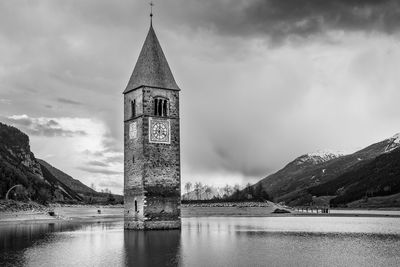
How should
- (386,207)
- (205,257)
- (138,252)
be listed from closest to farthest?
1. (205,257)
2. (138,252)
3. (386,207)

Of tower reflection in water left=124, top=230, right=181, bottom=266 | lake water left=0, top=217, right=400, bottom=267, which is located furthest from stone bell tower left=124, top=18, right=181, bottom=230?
lake water left=0, top=217, right=400, bottom=267

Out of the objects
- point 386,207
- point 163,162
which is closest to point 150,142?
point 163,162

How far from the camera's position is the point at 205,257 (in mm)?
34844

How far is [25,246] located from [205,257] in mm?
16526

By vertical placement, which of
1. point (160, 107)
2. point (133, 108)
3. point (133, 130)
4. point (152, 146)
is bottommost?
point (152, 146)

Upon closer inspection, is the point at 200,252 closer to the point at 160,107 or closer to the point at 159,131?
the point at 159,131

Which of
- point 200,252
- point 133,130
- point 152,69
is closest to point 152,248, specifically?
point 200,252

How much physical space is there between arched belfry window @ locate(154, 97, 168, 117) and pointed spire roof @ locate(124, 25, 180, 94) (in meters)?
1.50

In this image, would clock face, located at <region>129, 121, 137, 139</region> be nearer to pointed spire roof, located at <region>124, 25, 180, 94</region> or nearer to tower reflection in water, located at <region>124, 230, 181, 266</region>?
pointed spire roof, located at <region>124, 25, 180, 94</region>

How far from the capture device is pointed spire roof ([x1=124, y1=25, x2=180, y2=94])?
60.7 meters

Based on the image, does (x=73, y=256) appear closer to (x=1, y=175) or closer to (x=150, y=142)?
(x=150, y=142)

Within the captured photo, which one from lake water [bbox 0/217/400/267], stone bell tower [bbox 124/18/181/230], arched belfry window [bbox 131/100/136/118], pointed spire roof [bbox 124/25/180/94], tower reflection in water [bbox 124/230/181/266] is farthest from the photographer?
arched belfry window [bbox 131/100/136/118]

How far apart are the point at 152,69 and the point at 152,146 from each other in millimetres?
8468

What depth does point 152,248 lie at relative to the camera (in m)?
40.6
